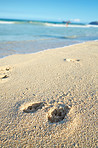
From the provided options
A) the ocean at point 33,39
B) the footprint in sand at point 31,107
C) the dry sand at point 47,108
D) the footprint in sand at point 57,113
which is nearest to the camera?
the dry sand at point 47,108

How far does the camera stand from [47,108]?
5.06 ft

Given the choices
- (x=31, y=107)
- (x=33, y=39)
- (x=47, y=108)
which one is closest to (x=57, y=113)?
(x=47, y=108)

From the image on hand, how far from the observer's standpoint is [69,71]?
103 inches

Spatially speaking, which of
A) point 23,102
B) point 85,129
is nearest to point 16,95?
point 23,102

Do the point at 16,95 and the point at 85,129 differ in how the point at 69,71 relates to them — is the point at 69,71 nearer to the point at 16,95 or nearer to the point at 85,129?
the point at 16,95

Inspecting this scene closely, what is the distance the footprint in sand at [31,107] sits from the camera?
1.54 meters

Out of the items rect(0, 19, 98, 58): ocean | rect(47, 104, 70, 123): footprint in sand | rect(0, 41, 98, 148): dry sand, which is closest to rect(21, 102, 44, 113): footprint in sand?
rect(0, 41, 98, 148): dry sand

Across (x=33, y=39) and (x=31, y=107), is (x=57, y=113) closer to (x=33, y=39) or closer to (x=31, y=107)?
(x=31, y=107)

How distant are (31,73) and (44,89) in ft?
2.27

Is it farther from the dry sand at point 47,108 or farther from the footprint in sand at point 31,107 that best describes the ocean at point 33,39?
the footprint in sand at point 31,107

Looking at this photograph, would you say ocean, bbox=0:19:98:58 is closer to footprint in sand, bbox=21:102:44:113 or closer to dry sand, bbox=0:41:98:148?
dry sand, bbox=0:41:98:148

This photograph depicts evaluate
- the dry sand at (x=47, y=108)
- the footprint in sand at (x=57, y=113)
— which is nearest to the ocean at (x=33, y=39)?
the dry sand at (x=47, y=108)

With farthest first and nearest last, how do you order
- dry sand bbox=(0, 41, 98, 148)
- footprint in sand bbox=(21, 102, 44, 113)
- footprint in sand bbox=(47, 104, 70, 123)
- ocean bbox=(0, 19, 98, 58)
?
ocean bbox=(0, 19, 98, 58) → footprint in sand bbox=(21, 102, 44, 113) → footprint in sand bbox=(47, 104, 70, 123) → dry sand bbox=(0, 41, 98, 148)

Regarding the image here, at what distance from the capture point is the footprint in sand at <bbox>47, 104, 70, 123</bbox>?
142 centimetres
